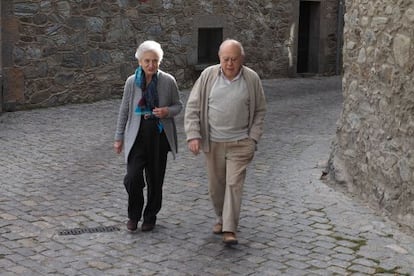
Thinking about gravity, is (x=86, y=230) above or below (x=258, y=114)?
below

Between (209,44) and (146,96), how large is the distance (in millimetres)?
9897

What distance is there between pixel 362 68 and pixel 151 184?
90.3 inches

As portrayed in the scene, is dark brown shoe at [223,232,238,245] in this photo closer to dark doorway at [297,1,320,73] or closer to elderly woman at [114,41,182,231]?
elderly woman at [114,41,182,231]

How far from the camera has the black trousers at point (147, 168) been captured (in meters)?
5.20

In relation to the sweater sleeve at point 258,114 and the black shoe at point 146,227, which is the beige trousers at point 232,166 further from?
the black shoe at point 146,227

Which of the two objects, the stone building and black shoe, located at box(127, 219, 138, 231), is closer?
black shoe, located at box(127, 219, 138, 231)

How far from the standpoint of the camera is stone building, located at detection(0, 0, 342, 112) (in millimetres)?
10727

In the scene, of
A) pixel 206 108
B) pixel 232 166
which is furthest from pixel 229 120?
pixel 232 166

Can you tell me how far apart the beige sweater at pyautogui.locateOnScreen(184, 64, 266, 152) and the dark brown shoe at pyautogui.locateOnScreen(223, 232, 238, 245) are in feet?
2.02

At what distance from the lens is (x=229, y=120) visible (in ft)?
16.1

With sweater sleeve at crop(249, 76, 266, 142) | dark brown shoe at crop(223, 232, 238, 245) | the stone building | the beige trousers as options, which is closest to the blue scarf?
the beige trousers

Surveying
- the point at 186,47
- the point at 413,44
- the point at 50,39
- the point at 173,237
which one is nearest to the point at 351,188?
the point at 413,44

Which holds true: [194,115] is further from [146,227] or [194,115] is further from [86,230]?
[86,230]

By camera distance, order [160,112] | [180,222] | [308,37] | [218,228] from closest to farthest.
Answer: [160,112] < [218,228] < [180,222] < [308,37]
